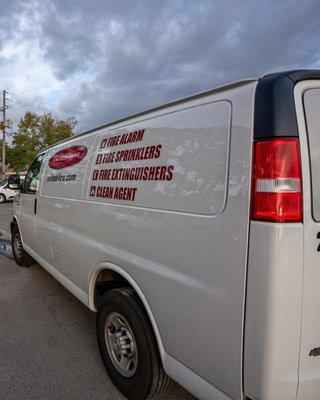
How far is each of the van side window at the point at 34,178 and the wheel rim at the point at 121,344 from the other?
2784 mm

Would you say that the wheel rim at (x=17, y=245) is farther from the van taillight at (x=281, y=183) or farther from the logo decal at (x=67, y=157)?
the van taillight at (x=281, y=183)

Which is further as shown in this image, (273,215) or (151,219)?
(151,219)

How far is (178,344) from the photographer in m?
2.41

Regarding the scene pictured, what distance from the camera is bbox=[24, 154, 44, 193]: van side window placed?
549 centimetres

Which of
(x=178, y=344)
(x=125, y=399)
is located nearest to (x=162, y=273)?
(x=178, y=344)

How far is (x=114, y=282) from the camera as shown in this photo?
3449mm

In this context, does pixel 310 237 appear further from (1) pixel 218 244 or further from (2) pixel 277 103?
(2) pixel 277 103

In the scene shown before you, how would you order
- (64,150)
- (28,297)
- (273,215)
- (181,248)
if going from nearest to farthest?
(273,215) < (181,248) < (64,150) < (28,297)

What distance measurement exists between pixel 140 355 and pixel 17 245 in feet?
15.4

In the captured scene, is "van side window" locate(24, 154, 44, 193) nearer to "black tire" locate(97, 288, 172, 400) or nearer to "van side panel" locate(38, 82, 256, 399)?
"van side panel" locate(38, 82, 256, 399)

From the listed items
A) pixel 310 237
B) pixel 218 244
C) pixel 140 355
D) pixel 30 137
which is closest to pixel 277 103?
pixel 310 237

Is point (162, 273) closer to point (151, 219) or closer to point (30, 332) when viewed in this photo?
point (151, 219)

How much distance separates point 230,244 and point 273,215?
0.91ft

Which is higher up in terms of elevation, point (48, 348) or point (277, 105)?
point (277, 105)
